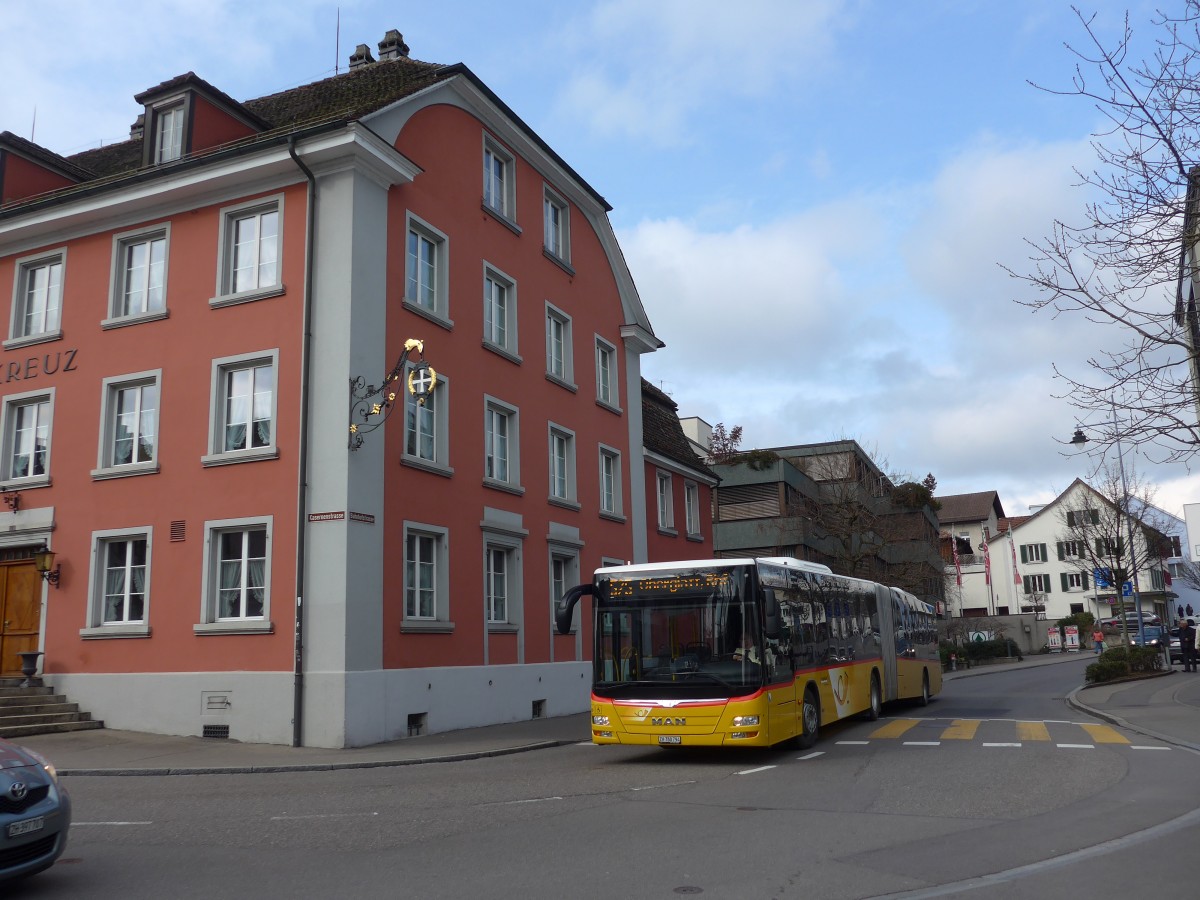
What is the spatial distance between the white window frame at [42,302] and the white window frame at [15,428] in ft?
3.78

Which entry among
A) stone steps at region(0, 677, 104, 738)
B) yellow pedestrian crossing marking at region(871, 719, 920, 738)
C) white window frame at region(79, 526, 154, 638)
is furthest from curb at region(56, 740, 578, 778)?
yellow pedestrian crossing marking at region(871, 719, 920, 738)

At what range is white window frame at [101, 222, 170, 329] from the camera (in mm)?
20781

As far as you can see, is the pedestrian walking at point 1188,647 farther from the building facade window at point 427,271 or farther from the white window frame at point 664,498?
the building facade window at point 427,271

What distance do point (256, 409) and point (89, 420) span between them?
404 cm

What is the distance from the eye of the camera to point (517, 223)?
2562cm

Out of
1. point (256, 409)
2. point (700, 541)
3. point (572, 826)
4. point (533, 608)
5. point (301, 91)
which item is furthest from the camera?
point (700, 541)

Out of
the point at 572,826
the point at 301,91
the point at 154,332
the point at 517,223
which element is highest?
the point at 301,91

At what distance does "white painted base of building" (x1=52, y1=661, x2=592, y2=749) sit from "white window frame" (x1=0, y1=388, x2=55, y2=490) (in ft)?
13.0

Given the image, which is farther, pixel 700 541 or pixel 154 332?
pixel 700 541

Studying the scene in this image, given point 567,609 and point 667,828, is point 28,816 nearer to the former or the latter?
point 667,828

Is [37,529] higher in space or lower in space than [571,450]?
lower

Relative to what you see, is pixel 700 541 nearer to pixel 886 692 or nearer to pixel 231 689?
pixel 886 692

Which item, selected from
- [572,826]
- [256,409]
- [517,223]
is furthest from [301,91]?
[572,826]

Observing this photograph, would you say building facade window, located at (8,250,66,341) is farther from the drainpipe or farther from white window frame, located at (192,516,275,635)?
white window frame, located at (192,516,275,635)
